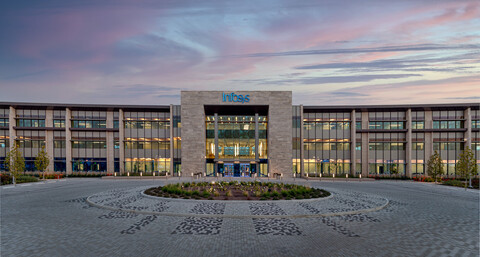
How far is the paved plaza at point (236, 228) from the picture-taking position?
10.9 meters

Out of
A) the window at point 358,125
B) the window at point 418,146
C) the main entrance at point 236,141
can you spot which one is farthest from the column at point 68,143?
the window at point 418,146

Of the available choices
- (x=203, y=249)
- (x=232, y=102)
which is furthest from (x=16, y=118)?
(x=203, y=249)

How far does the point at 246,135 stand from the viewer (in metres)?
51.5

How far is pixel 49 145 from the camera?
51.9m

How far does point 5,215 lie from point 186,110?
33.6 m

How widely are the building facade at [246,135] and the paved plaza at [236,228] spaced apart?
2900 cm

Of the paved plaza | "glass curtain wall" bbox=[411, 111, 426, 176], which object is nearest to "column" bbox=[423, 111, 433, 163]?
"glass curtain wall" bbox=[411, 111, 426, 176]

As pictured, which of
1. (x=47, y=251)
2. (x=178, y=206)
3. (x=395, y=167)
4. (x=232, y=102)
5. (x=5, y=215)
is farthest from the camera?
(x=395, y=167)

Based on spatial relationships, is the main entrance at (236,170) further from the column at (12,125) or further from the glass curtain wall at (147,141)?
the column at (12,125)

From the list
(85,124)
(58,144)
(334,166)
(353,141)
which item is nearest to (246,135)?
(334,166)

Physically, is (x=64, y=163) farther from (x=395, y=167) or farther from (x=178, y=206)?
(x=395, y=167)

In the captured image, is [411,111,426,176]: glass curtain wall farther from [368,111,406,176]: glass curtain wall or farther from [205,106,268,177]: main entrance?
[205,106,268,177]: main entrance

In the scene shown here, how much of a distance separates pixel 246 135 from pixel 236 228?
3770 cm

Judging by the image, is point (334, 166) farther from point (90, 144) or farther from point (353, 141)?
point (90, 144)
